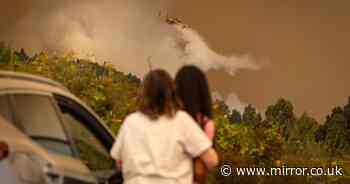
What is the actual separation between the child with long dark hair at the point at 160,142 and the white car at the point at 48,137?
0.24 metres

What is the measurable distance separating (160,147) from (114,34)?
6.76 m

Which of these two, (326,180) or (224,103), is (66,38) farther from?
(326,180)

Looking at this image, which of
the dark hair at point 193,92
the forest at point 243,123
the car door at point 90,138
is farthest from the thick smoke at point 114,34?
the dark hair at point 193,92

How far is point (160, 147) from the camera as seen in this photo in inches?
170

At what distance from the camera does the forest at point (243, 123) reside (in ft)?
32.9

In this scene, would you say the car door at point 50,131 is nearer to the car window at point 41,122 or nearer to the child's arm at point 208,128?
the car window at point 41,122

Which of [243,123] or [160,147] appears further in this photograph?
[243,123]

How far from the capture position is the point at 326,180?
10922mm

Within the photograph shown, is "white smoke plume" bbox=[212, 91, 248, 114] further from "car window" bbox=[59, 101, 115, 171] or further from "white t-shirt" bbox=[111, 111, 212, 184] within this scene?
"white t-shirt" bbox=[111, 111, 212, 184]

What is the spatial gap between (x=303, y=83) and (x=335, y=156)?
1.02 metres

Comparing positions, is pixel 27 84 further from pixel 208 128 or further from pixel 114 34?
pixel 114 34

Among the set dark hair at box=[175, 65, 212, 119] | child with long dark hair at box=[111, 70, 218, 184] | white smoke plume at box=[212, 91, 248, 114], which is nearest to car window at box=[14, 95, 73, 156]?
child with long dark hair at box=[111, 70, 218, 184]

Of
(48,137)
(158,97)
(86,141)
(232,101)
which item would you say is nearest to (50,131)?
(48,137)

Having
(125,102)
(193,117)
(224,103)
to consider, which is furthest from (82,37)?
(193,117)
